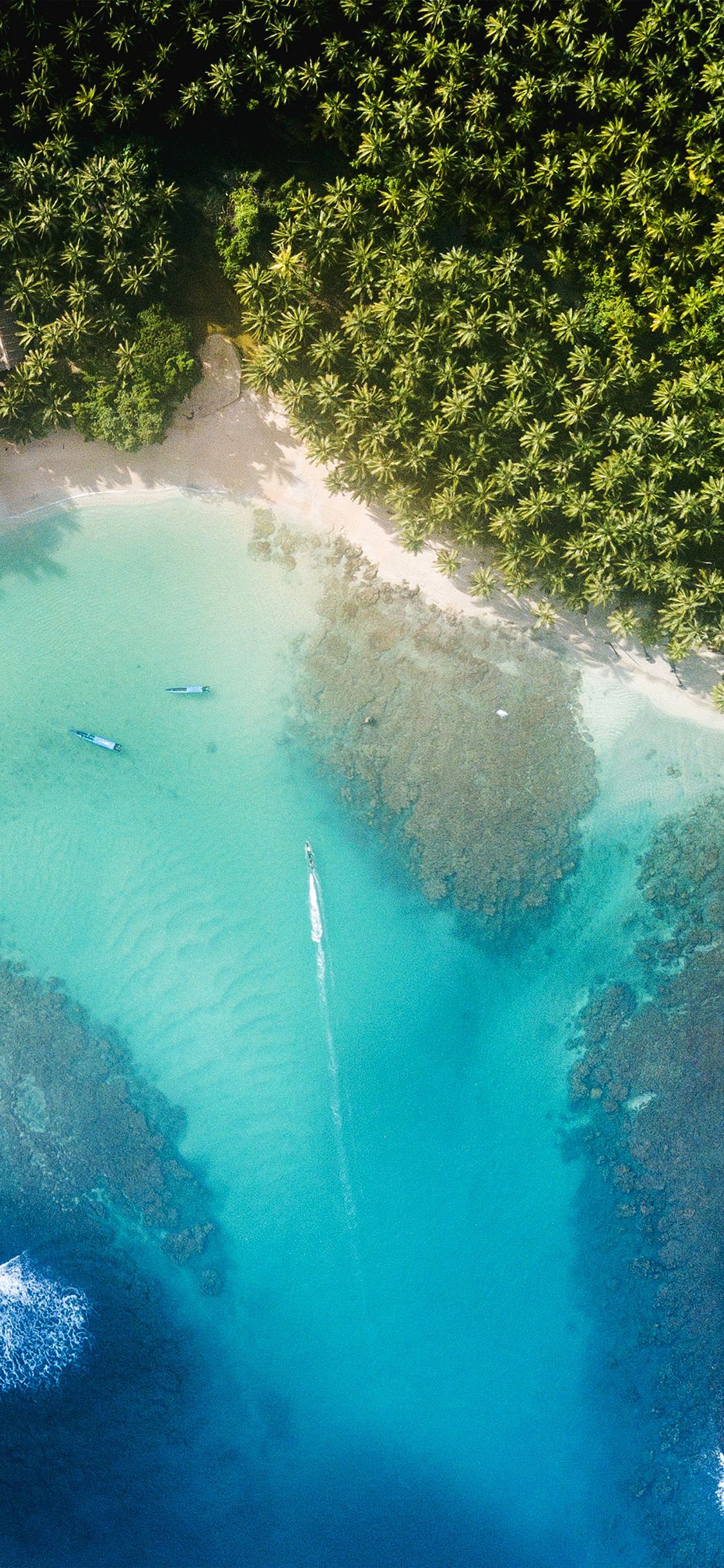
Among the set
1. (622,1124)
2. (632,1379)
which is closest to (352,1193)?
(622,1124)

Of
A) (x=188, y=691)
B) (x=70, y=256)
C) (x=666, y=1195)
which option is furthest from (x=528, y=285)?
(x=666, y=1195)

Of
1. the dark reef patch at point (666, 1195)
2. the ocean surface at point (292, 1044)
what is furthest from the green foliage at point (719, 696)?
the dark reef patch at point (666, 1195)

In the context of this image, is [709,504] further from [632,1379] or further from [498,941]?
[632,1379]

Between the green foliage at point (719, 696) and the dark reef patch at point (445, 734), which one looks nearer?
the green foliage at point (719, 696)

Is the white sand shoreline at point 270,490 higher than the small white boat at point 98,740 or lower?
higher

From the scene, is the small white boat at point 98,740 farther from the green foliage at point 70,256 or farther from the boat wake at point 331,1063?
the green foliage at point 70,256
